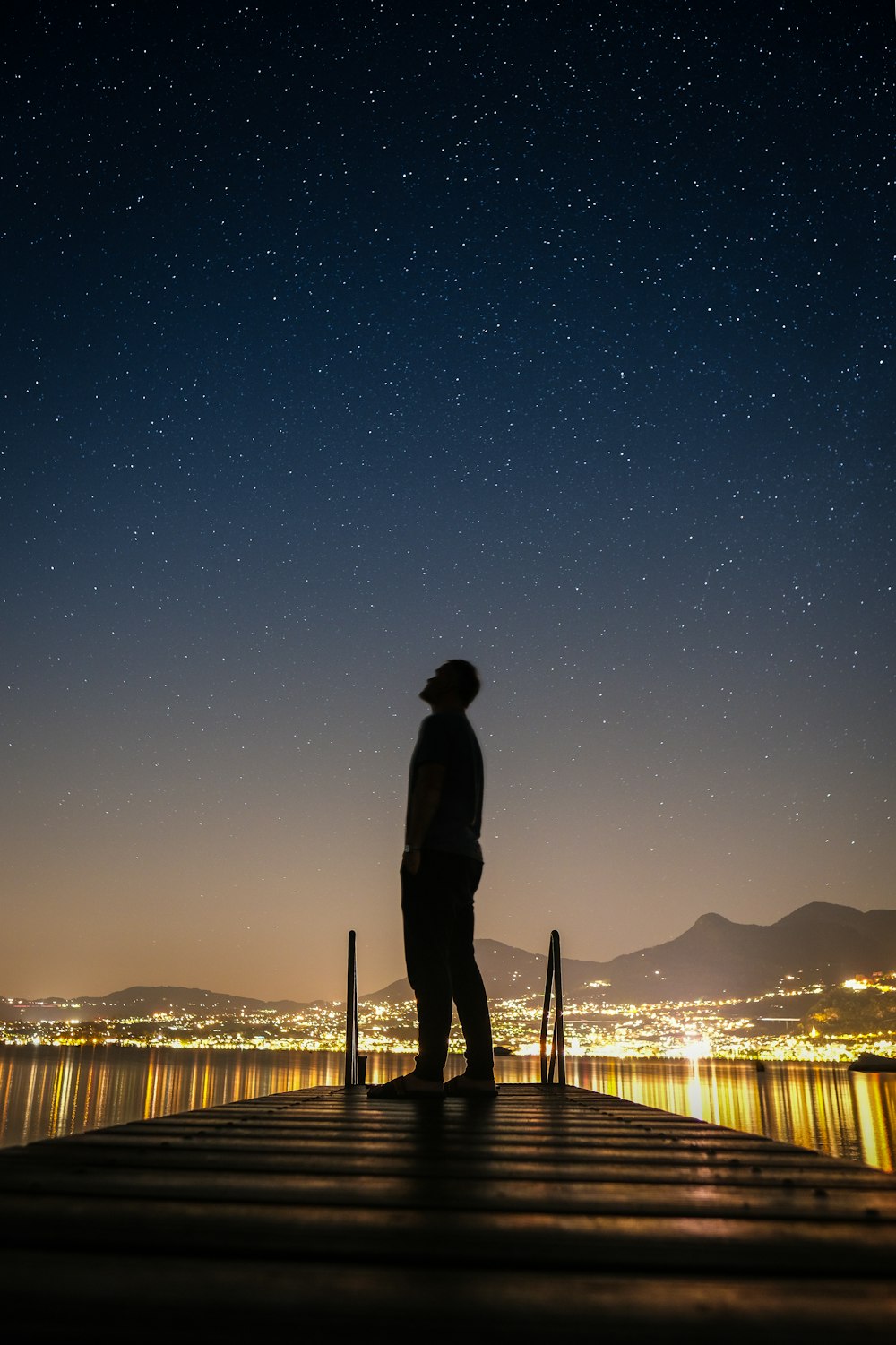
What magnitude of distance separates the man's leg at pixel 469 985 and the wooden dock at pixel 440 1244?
220 centimetres

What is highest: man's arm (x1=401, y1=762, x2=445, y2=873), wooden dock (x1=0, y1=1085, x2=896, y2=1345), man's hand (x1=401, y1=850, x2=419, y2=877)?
man's arm (x1=401, y1=762, x2=445, y2=873)

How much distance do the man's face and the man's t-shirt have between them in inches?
6.2

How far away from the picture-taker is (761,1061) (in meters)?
193

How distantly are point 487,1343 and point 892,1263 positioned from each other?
632mm

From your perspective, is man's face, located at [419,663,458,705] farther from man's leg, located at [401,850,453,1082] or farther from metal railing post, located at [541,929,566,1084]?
metal railing post, located at [541,929,566,1084]

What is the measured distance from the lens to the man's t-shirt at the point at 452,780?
182 inches

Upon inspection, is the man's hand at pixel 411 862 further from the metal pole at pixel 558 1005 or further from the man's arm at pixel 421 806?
the metal pole at pixel 558 1005

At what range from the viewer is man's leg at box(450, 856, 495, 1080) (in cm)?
468

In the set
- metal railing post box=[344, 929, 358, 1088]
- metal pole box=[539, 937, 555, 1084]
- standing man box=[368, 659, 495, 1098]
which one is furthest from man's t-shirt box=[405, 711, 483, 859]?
metal pole box=[539, 937, 555, 1084]

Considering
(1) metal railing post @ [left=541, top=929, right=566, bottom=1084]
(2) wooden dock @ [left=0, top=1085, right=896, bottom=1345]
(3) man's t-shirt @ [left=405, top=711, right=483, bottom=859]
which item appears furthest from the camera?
(1) metal railing post @ [left=541, top=929, right=566, bottom=1084]

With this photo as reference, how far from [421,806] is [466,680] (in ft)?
2.73

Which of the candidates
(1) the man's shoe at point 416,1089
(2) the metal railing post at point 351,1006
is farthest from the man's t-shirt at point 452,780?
(2) the metal railing post at point 351,1006

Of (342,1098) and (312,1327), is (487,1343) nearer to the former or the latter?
(312,1327)

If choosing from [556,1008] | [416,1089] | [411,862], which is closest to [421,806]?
[411,862]
